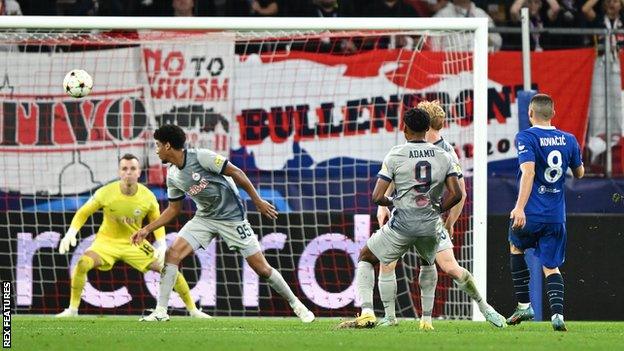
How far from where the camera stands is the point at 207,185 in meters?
12.9

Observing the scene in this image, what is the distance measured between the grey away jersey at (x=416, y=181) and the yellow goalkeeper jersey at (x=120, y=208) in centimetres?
474

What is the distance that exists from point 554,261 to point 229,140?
213 inches

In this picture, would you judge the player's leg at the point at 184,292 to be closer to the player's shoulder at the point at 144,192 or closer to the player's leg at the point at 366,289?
the player's shoulder at the point at 144,192

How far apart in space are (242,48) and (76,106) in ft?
6.93

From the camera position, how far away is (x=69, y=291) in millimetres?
16344

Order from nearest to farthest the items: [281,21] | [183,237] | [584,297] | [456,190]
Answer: [456,190], [183,237], [281,21], [584,297]

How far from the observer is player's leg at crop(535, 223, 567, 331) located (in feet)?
37.7

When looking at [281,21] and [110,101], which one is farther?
[110,101]

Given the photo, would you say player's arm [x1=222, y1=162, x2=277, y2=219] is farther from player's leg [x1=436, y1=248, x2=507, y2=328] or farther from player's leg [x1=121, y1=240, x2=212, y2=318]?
player's leg [x1=121, y1=240, x2=212, y2=318]

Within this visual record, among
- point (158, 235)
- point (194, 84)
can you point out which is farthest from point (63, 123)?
point (158, 235)

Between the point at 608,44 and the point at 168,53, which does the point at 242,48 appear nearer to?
the point at 168,53

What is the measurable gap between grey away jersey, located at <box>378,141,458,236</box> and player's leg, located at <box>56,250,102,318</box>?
197 inches

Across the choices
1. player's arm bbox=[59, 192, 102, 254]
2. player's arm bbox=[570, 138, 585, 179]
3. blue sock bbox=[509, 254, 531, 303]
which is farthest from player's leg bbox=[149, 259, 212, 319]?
player's arm bbox=[570, 138, 585, 179]

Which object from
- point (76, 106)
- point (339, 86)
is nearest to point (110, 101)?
point (76, 106)
